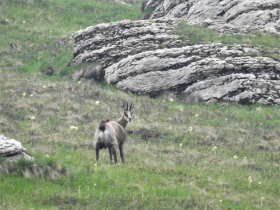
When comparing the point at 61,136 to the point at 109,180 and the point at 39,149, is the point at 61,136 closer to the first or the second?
the point at 39,149

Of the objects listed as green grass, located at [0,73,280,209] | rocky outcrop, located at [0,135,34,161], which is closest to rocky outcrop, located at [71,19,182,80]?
green grass, located at [0,73,280,209]

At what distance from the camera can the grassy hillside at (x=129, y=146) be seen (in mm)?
13523

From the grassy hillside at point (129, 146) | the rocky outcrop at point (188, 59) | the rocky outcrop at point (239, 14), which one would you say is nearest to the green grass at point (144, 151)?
the grassy hillside at point (129, 146)

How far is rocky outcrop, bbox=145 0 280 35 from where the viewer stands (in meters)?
32.3

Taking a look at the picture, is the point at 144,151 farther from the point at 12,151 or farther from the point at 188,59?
the point at 188,59

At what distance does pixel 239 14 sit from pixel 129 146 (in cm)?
1708

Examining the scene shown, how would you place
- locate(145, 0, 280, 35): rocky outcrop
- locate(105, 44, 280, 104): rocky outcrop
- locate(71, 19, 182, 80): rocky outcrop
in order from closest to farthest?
locate(105, 44, 280, 104): rocky outcrop < locate(71, 19, 182, 80): rocky outcrop < locate(145, 0, 280, 35): rocky outcrop

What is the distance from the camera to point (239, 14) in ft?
110

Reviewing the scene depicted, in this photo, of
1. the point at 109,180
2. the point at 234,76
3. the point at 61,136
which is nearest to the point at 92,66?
A: the point at 234,76

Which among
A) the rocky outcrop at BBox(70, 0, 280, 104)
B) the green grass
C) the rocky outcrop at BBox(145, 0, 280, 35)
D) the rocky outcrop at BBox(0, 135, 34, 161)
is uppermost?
the rocky outcrop at BBox(145, 0, 280, 35)

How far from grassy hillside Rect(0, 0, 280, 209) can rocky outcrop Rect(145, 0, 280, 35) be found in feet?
25.3

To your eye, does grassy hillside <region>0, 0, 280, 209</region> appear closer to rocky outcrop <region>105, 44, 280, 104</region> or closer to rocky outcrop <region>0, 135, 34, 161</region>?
rocky outcrop <region>0, 135, 34, 161</region>

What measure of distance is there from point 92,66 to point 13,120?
982 cm

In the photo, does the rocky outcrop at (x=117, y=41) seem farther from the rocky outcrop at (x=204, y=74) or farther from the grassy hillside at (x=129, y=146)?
the grassy hillside at (x=129, y=146)
